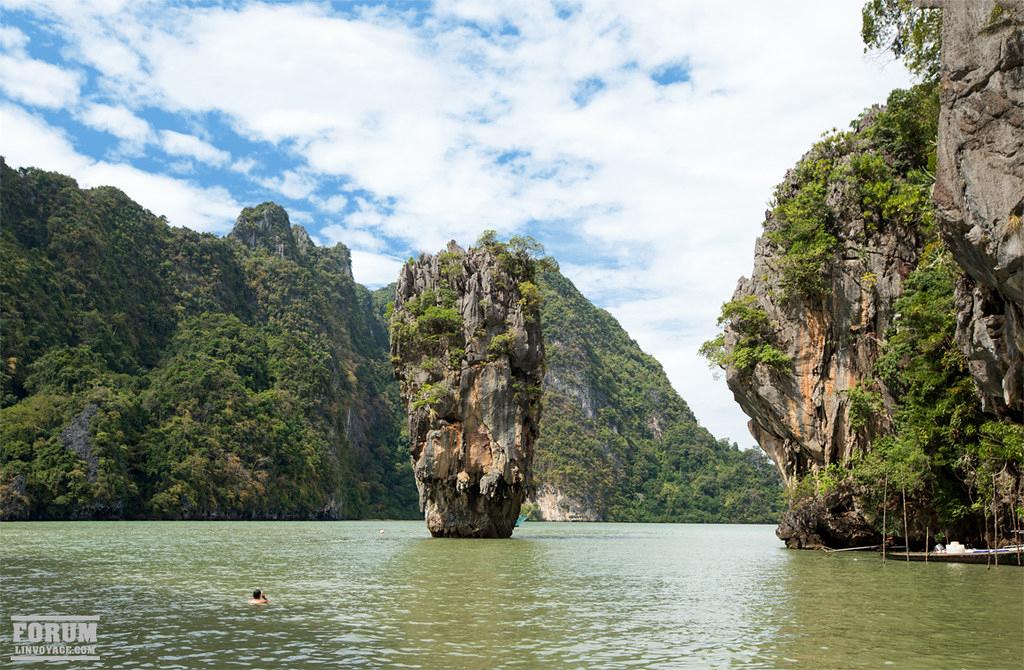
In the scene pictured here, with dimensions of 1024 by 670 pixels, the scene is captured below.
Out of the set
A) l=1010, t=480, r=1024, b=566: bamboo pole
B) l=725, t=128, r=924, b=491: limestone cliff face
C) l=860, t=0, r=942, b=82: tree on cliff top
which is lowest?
l=1010, t=480, r=1024, b=566: bamboo pole

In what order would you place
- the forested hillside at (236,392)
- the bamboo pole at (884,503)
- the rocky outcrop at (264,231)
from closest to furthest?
the bamboo pole at (884,503), the forested hillside at (236,392), the rocky outcrop at (264,231)

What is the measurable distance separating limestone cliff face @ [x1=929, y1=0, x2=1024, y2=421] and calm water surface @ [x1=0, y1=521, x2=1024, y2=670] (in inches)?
243

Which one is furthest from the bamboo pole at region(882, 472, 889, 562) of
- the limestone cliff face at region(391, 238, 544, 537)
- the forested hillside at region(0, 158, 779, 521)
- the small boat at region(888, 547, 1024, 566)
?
the forested hillside at region(0, 158, 779, 521)

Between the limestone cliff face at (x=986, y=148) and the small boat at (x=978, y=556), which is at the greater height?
the limestone cliff face at (x=986, y=148)

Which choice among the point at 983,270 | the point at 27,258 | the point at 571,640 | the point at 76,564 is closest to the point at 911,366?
the point at 983,270

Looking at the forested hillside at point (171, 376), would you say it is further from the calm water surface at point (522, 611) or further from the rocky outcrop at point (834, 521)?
the rocky outcrop at point (834, 521)

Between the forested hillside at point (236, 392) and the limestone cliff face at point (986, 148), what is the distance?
→ 70085mm

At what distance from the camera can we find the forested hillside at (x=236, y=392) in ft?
261

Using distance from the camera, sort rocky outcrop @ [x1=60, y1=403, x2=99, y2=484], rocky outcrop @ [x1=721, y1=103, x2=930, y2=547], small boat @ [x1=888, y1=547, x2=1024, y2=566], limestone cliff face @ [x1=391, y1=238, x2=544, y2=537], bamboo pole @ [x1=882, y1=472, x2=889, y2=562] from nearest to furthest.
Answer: small boat @ [x1=888, y1=547, x2=1024, y2=566] → bamboo pole @ [x1=882, y1=472, x2=889, y2=562] → rocky outcrop @ [x1=721, y1=103, x2=930, y2=547] → limestone cliff face @ [x1=391, y1=238, x2=544, y2=537] → rocky outcrop @ [x1=60, y1=403, x2=99, y2=484]

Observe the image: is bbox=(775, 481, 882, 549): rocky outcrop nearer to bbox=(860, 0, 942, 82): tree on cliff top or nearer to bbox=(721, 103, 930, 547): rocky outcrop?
bbox=(721, 103, 930, 547): rocky outcrop

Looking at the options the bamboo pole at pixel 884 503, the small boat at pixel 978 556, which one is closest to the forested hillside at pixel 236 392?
the bamboo pole at pixel 884 503

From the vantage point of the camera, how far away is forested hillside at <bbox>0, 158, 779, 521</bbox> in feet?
261

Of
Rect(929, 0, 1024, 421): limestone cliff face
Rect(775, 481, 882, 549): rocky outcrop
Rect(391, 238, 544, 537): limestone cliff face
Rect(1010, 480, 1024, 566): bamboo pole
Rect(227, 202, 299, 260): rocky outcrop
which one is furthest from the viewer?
Rect(227, 202, 299, 260): rocky outcrop

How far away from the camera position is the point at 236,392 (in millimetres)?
97438
